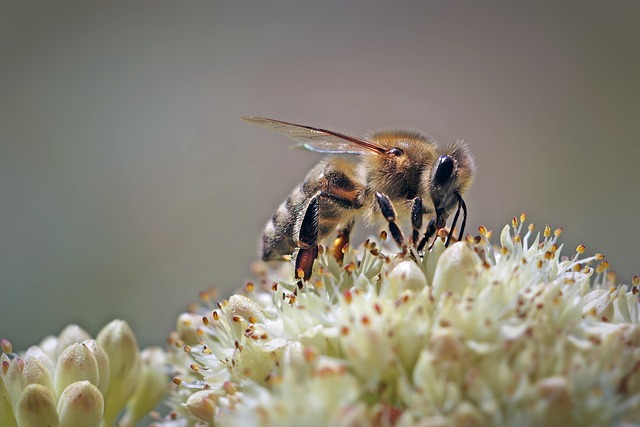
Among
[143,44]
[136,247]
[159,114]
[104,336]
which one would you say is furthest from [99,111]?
[104,336]

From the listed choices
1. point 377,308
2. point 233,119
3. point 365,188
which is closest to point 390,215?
point 365,188

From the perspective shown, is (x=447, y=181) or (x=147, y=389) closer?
(x=447, y=181)

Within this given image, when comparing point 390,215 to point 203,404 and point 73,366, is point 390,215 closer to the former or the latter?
point 203,404

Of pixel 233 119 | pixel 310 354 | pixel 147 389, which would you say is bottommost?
pixel 147 389

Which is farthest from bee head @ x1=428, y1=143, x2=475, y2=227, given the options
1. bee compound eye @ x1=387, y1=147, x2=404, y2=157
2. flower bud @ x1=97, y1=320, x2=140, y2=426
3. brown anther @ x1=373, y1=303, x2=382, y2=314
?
flower bud @ x1=97, y1=320, x2=140, y2=426

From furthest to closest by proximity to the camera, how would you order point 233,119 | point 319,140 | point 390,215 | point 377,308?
1. point 233,119
2. point 319,140
3. point 390,215
4. point 377,308
